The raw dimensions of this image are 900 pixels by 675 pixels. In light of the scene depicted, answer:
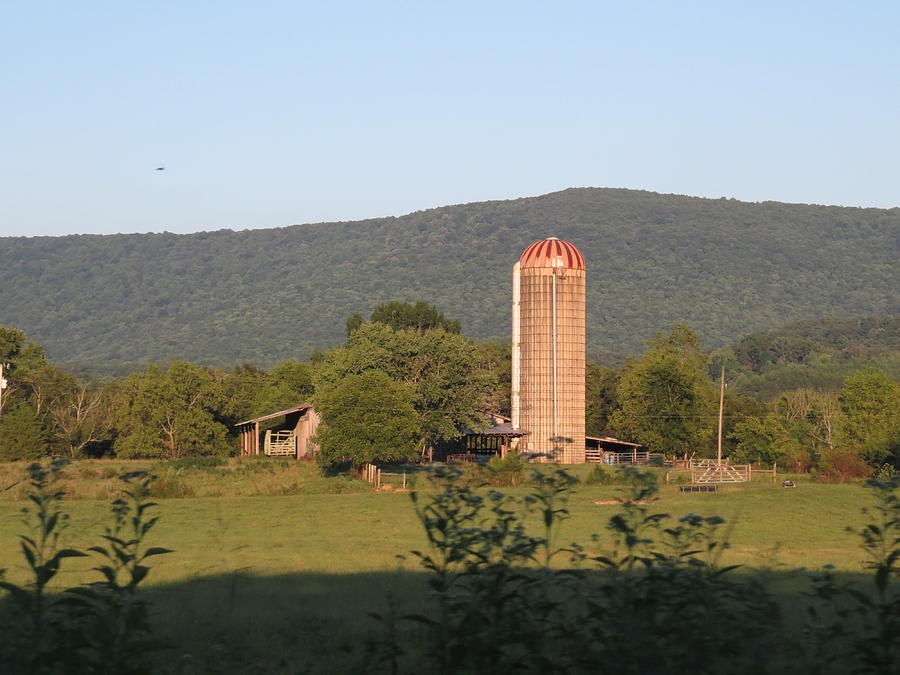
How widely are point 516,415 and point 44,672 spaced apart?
6473cm

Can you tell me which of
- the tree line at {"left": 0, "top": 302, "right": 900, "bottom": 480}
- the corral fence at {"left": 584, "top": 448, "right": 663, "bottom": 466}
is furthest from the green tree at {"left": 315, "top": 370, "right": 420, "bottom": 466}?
the corral fence at {"left": 584, "top": 448, "right": 663, "bottom": 466}

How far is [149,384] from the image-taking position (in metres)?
68.4

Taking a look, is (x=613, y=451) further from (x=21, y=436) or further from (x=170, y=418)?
(x=21, y=436)

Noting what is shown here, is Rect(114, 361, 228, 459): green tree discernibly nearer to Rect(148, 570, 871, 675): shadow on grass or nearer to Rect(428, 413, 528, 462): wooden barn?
Rect(428, 413, 528, 462): wooden barn

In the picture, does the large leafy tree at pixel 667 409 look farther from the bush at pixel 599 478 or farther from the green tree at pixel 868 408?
the bush at pixel 599 478

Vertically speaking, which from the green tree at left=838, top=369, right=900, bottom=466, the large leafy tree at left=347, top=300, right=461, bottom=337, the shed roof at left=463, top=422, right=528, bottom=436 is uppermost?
the large leafy tree at left=347, top=300, right=461, bottom=337

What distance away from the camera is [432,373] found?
214 ft

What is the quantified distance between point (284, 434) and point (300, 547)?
166 ft

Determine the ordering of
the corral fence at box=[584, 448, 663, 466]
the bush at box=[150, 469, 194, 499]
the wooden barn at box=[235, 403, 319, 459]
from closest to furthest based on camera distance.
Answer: the bush at box=[150, 469, 194, 499]
the corral fence at box=[584, 448, 663, 466]
the wooden barn at box=[235, 403, 319, 459]

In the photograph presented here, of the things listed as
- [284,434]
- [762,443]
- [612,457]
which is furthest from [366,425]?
[762,443]

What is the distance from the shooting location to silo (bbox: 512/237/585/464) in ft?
230

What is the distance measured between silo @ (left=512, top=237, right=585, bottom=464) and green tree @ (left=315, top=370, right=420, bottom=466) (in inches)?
656

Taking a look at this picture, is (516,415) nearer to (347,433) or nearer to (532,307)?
(532,307)

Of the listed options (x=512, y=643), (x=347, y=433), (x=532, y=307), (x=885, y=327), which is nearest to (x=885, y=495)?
(x=512, y=643)
